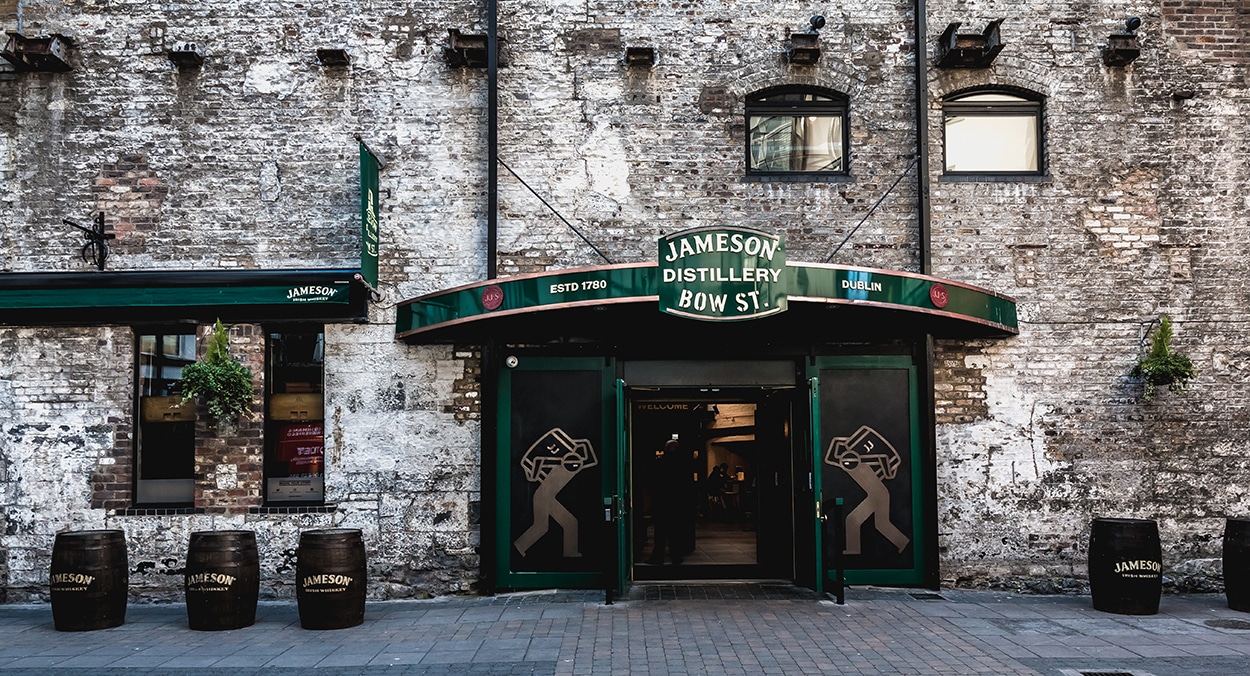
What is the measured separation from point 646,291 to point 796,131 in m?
3.31

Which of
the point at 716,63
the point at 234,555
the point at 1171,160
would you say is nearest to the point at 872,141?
the point at 716,63

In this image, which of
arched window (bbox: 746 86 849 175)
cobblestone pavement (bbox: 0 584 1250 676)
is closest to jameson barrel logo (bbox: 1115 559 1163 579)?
cobblestone pavement (bbox: 0 584 1250 676)

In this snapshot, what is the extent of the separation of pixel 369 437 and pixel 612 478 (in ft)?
8.71

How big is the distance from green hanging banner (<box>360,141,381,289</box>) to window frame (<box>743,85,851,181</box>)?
13.4 feet

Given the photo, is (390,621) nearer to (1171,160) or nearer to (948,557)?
(948,557)

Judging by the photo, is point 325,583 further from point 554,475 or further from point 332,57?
point 332,57

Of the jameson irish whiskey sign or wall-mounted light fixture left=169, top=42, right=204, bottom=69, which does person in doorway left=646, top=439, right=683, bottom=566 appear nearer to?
the jameson irish whiskey sign

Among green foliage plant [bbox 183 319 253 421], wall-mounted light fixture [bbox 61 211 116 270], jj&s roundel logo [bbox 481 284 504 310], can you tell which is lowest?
green foliage plant [bbox 183 319 253 421]

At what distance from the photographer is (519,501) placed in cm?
1029

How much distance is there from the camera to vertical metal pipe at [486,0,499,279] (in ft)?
34.1

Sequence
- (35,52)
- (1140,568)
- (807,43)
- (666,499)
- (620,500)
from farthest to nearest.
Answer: (666,499) < (807,43) < (35,52) < (620,500) < (1140,568)

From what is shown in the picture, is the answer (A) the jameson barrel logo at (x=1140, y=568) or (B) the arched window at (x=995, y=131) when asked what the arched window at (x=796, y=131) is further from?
(A) the jameson barrel logo at (x=1140, y=568)

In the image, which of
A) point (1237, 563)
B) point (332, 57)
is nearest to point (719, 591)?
point (1237, 563)

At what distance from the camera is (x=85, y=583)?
8.66 meters
